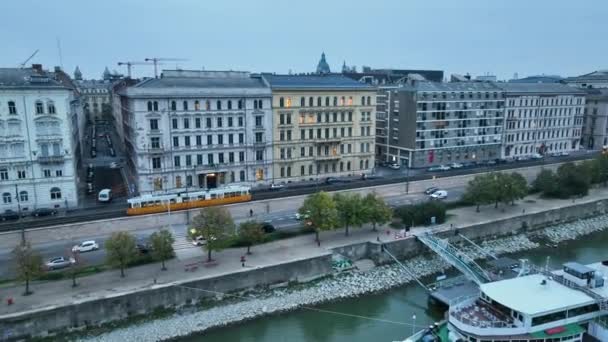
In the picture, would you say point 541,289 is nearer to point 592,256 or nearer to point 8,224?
point 592,256

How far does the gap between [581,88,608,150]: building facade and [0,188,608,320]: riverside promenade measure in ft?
218

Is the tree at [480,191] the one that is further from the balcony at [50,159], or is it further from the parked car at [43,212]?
the parked car at [43,212]

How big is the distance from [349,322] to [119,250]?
19755mm

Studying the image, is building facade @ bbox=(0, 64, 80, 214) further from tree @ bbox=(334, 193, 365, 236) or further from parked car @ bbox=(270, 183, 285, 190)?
tree @ bbox=(334, 193, 365, 236)

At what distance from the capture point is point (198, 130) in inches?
2441

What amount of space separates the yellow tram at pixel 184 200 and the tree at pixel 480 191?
1122 inches

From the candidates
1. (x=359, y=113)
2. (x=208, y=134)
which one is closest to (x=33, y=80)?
(x=208, y=134)

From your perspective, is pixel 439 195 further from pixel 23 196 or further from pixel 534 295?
pixel 23 196

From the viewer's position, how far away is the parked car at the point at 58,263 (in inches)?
1547

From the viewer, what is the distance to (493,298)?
30266 millimetres

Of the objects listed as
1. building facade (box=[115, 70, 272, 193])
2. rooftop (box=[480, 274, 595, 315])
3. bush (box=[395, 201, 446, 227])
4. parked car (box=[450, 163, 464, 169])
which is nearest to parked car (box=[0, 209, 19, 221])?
building facade (box=[115, 70, 272, 193])

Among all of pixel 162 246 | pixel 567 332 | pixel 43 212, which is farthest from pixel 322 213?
pixel 43 212

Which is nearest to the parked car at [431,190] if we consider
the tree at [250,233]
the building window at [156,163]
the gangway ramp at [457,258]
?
the gangway ramp at [457,258]

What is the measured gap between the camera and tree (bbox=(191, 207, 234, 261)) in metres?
39.7
